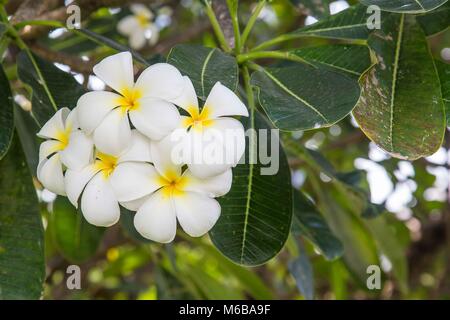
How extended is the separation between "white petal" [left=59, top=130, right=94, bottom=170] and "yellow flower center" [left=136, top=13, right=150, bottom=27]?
1.15 metres

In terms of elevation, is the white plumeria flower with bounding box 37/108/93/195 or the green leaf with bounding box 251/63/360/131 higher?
the green leaf with bounding box 251/63/360/131

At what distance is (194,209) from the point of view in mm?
783

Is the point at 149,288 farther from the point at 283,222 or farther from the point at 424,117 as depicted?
the point at 424,117

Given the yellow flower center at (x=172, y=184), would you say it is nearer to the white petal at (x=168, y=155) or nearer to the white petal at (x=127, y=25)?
the white petal at (x=168, y=155)

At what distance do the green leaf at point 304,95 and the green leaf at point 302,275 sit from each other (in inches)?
21.9

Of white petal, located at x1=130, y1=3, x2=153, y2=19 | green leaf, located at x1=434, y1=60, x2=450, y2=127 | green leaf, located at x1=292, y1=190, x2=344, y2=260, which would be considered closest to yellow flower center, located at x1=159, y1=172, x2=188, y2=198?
green leaf, located at x1=434, y1=60, x2=450, y2=127

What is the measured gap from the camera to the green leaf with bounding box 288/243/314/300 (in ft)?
4.53

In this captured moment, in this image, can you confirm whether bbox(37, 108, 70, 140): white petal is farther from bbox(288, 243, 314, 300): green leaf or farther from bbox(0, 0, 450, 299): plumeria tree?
bbox(288, 243, 314, 300): green leaf

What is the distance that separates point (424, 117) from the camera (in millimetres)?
878

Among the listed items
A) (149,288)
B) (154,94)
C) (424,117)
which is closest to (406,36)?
(424,117)

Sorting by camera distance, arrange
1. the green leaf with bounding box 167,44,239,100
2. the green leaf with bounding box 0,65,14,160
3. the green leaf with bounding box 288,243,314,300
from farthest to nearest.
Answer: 1. the green leaf with bounding box 288,243,314,300
2. the green leaf with bounding box 0,65,14,160
3. the green leaf with bounding box 167,44,239,100

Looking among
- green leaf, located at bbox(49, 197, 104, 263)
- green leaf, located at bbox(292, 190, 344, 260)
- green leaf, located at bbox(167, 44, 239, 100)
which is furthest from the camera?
green leaf, located at bbox(49, 197, 104, 263)

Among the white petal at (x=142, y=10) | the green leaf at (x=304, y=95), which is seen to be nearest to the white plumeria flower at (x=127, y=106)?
the green leaf at (x=304, y=95)
